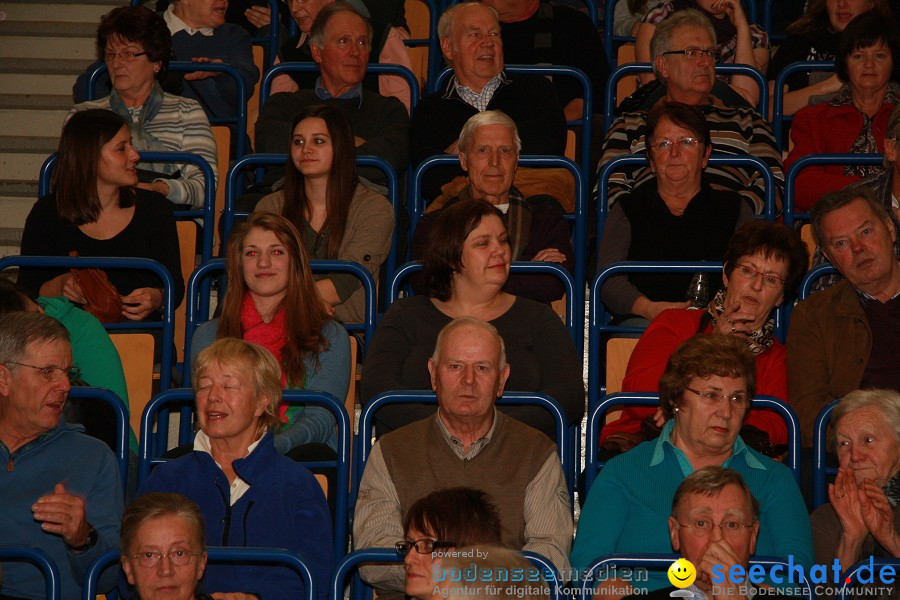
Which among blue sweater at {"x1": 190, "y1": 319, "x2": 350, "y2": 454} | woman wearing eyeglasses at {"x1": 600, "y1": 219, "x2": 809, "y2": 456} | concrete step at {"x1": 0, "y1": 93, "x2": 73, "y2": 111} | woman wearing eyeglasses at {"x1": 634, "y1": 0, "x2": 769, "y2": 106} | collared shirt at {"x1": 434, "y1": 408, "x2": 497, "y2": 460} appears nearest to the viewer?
collared shirt at {"x1": 434, "y1": 408, "x2": 497, "y2": 460}

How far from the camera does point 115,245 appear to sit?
4.82 meters

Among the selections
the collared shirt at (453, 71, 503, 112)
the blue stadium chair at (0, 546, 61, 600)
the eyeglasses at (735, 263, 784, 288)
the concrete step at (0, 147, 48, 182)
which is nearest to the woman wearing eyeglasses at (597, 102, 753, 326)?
the eyeglasses at (735, 263, 784, 288)

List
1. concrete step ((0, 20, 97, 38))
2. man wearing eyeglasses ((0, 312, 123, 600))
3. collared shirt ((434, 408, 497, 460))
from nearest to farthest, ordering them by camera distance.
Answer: man wearing eyeglasses ((0, 312, 123, 600)) < collared shirt ((434, 408, 497, 460)) < concrete step ((0, 20, 97, 38))

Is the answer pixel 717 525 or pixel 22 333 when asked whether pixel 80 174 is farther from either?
pixel 717 525

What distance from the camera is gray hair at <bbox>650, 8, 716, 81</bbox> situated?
553 centimetres

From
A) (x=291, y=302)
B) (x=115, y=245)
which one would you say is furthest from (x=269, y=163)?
(x=291, y=302)

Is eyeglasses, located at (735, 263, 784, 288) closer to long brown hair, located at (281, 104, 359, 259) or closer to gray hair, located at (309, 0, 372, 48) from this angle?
long brown hair, located at (281, 104, 359, 259)

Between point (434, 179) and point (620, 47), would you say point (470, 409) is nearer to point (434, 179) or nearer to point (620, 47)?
point (434, 179)

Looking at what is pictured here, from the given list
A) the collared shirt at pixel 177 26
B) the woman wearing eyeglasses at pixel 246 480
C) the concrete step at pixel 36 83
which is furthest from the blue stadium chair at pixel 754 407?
the concrete step at pixel 36 83

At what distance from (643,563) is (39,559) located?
4.81 feet

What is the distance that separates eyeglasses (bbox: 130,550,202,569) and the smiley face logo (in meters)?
1.16

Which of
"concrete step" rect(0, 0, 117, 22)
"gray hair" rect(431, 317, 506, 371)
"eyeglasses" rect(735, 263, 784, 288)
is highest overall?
"concrete step" rect(0, 0, 117, 22)

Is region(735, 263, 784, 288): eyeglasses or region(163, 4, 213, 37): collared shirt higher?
region(163, 4, 213, 37): collared shirt

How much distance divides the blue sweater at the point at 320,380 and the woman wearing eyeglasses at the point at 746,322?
848 millimetres
